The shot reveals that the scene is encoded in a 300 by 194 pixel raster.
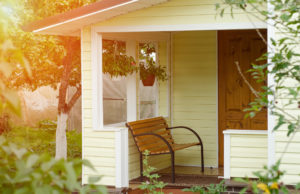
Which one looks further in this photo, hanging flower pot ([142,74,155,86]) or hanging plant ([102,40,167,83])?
hanging flower pot ([142,74,155,86])

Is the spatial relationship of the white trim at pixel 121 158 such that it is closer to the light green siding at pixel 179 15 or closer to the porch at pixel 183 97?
the porch at pixel 183 97

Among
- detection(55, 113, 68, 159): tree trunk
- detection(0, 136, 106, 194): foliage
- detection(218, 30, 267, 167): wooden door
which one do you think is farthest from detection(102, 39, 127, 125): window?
detection(0, 136, 106, 194): foliage

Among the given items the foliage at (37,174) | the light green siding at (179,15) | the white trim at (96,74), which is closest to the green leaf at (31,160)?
the foliage at (37,174)

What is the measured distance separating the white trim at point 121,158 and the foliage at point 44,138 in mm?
5359

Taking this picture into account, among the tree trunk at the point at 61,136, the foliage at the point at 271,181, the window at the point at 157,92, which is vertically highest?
the window at the point at 157,92

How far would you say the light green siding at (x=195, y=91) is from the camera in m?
9.74

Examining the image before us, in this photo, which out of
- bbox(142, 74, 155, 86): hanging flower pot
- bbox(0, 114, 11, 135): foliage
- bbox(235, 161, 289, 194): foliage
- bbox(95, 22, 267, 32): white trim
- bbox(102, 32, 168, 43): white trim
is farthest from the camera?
bbox(0, 114, 11, 135): foliage

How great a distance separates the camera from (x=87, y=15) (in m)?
7.06

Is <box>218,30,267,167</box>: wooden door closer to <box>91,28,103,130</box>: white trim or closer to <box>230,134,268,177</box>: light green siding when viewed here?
<box>230,134,268,177</box>: light green siding

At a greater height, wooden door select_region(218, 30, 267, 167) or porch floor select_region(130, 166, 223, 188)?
wooden door select_region(218, 30, 267, 167)

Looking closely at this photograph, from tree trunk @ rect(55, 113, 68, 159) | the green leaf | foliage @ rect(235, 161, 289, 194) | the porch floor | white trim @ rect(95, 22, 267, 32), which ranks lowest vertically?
the porch floor

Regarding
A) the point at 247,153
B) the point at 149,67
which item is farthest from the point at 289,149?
the point at 149,67

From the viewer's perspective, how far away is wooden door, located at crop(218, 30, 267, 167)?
953 cm

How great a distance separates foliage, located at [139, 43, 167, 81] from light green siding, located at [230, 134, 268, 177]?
8.30 feet
